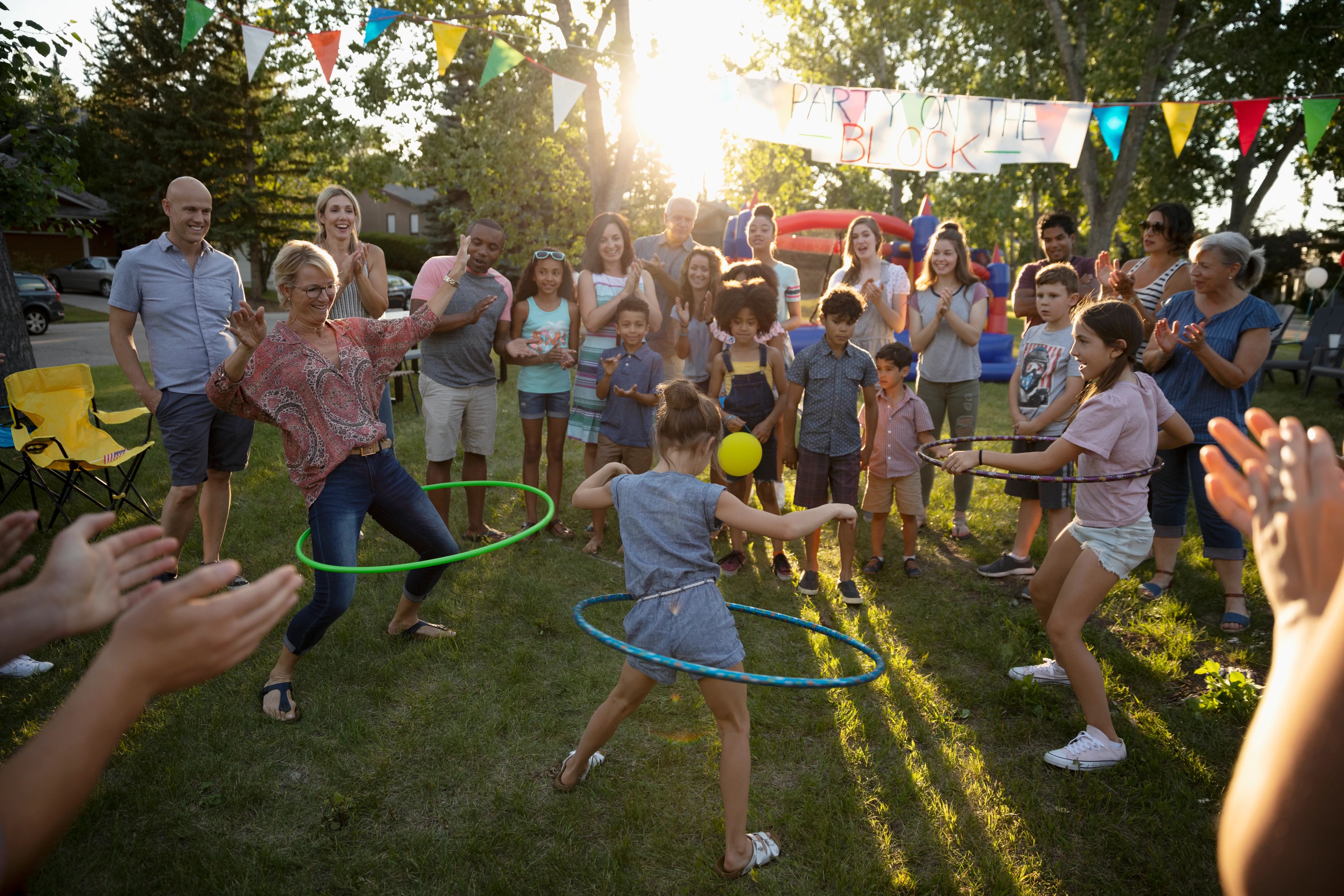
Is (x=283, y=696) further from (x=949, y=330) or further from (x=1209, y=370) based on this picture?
(x=1209, y=370)

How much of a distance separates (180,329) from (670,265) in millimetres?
3208

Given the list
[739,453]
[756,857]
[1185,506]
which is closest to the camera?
[756,857]

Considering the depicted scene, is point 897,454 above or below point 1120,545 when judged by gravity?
below

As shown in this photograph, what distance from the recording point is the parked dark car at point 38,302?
17.8m

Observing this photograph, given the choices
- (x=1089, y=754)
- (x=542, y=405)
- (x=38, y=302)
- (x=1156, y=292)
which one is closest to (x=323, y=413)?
(x=542, y=405)

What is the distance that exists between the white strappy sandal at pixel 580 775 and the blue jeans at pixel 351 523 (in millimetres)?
1098

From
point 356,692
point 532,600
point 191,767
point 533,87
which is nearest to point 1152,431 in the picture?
point 532,600

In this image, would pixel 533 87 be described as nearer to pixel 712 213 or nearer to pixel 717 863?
pixel 712 213

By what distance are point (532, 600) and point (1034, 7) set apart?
66.8 feet

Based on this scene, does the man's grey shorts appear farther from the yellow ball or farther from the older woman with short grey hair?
the older woman with short grey hair

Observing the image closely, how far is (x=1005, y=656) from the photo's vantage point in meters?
4.12

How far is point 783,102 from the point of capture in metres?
8.49

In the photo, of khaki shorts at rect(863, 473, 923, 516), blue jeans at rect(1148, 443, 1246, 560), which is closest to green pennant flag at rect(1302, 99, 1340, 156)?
blue jeans at rect(1148, 443, 1246, 560)

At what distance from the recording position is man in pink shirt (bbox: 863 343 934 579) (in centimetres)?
531
